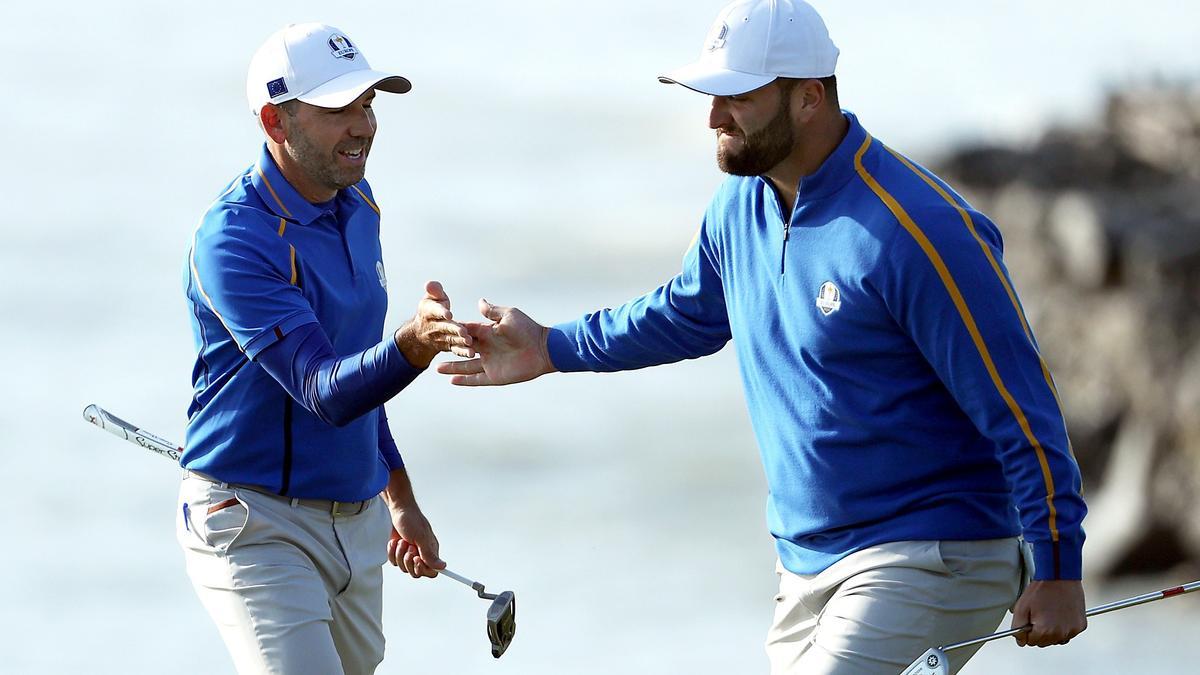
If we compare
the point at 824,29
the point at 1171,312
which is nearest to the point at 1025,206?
the point at 1171,312

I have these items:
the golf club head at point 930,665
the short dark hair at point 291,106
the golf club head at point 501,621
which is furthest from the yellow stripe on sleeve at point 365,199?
the golf club head at point 930,665

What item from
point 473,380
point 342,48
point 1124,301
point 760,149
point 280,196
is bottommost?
point 1124,301

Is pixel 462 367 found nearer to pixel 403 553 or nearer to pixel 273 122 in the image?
pixel 403 553

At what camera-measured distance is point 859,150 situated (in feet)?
14.1

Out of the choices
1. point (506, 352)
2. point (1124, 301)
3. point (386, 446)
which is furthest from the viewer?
point (1124, 301)

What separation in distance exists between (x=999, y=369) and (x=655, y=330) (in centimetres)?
119

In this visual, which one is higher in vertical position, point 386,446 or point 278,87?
point 278,87

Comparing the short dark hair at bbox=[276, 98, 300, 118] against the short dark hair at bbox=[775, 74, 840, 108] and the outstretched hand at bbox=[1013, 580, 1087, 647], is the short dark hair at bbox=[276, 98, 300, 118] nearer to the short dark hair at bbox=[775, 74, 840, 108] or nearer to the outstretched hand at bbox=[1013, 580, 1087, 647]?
the short dark hair at bbox=[775, 74, 840, 108]

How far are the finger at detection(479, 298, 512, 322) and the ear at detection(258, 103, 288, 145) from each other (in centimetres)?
73

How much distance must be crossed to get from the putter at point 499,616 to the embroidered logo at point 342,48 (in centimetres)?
152

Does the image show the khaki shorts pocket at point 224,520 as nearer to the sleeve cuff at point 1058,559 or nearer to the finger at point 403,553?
the finger at point 403,553

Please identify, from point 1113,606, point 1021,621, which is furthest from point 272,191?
point 1113,606

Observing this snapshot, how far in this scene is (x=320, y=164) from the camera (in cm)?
466

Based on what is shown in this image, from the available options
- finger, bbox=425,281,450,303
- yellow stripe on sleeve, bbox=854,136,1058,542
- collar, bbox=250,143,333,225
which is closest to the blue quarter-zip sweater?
yellow stripe on sleeve, bbox=854,136,1058,542
